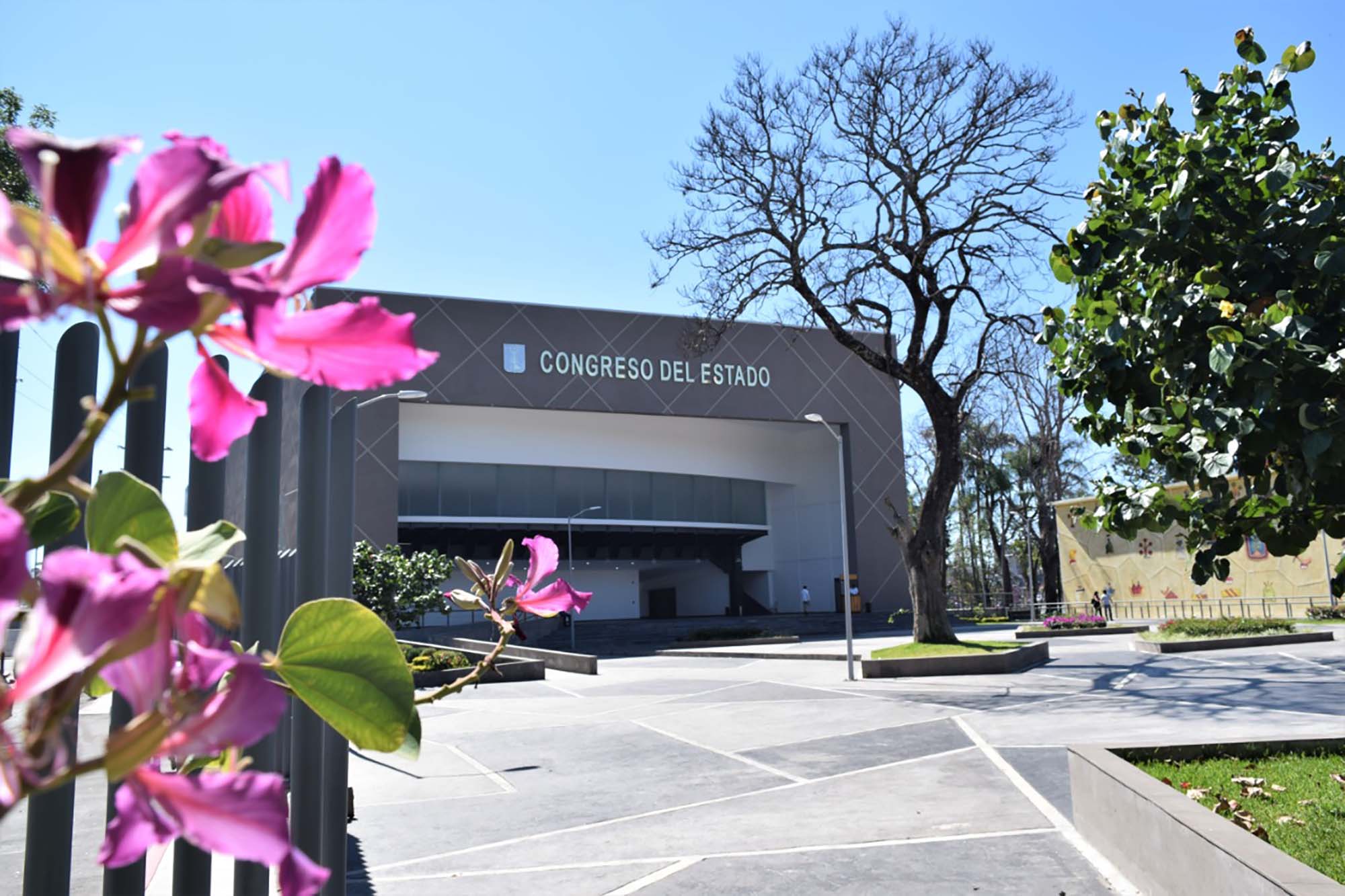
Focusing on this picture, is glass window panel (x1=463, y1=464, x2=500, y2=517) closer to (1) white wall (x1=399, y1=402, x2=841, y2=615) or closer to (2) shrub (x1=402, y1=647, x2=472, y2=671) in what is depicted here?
(1) white wall (x1=399, y1=402, x2=841, y2=615)

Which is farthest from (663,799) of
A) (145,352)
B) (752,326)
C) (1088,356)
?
(752,326)

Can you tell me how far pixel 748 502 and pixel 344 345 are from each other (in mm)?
50793

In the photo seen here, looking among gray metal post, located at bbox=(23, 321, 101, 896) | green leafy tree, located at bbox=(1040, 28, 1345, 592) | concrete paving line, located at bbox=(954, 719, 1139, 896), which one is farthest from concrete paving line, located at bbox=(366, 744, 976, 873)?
gray metal post, located at bbox=(23, 321, 101, 896)

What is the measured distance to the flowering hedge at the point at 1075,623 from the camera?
3073 centimetres

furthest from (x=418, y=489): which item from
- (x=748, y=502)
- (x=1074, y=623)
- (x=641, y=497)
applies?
(x=1074, y=623)

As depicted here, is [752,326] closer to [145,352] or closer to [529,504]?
[529,504]

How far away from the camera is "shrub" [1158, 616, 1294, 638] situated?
2273 cm

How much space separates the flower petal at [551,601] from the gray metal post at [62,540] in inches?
28.1

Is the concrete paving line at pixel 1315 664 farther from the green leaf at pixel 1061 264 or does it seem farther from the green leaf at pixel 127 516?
the green leaf at pixel 127 516

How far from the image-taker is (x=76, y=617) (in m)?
0.47

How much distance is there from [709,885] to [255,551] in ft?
14.6

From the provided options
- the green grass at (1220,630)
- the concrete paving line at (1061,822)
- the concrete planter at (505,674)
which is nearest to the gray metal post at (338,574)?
the concrete paving line at (1061,822)

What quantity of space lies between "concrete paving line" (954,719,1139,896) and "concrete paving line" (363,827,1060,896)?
170 mm

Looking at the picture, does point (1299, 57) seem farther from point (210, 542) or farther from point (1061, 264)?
point (210, 542)
